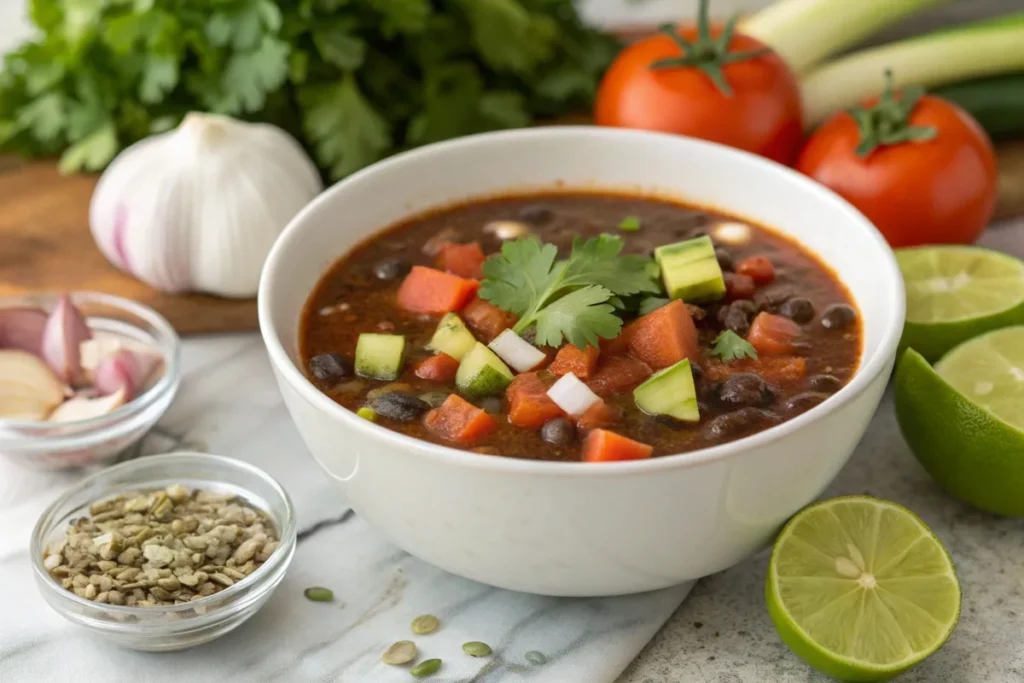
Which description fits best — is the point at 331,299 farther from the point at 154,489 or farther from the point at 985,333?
the point at 985,333

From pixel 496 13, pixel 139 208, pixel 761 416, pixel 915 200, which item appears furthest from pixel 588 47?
pixel 761 416

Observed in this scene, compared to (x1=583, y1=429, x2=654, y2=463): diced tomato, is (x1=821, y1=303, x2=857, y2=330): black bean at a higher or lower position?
lower

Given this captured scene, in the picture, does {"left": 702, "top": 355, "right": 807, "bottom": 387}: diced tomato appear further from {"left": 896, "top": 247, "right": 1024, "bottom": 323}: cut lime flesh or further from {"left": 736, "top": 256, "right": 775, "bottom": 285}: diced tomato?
{"left": 896, "top": 247, "right": 1024, "bottom": 323}: cut lime flesh

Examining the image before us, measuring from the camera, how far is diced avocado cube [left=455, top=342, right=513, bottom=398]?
10.4ft

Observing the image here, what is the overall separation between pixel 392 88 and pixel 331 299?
1816mm

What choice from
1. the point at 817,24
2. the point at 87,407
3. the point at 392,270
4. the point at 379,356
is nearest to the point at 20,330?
the point at 87,407

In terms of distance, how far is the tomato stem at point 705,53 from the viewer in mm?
4758

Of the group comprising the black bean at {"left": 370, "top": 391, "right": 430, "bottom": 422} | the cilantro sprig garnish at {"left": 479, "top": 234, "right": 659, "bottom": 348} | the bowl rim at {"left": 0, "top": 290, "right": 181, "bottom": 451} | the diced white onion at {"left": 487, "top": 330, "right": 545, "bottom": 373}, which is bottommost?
the bowl rim at {"left": 0, "top": 290, "right": 181, "bottom": 451}

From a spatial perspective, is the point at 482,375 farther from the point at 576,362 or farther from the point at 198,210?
the point at 198,210

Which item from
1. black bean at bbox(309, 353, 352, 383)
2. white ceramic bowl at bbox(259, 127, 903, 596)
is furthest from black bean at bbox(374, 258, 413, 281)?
black bean at bbox(309, 353, 352, 383)

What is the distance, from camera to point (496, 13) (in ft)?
16.8

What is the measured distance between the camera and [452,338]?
3357 millimetres

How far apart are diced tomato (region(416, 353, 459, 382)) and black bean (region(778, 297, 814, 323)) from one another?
0.99 meters

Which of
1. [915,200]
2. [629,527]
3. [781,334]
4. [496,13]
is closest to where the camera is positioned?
[629,527]
